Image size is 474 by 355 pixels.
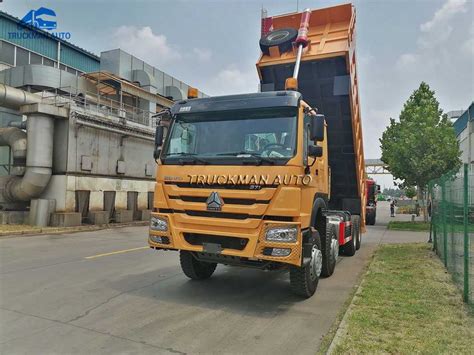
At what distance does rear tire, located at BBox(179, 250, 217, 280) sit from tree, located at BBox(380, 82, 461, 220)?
55.1 feet

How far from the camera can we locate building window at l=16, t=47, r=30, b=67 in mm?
22703

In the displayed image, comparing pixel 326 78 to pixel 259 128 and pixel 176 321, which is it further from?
pixel 176 321

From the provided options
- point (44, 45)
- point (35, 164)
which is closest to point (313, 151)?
point (35, 164)

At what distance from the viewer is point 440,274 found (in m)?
7.98

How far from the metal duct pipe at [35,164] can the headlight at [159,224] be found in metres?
12.7

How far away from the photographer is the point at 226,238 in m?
5.50

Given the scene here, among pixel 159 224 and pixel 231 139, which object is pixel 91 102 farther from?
pixel 231 139

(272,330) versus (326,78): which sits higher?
(326,78)

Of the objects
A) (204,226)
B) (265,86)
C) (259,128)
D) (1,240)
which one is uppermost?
(265,86)

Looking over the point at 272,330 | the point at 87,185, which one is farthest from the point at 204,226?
the point at 87,185

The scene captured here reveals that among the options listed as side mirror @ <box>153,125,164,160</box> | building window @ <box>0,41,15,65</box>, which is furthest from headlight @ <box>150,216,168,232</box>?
building window @ <box>0,41,15,65</box>

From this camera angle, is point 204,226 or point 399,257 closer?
point 204,226

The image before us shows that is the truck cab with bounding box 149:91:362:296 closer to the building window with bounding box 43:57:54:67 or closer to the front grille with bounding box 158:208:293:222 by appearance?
the front grille with bounding box 158:208:293:222

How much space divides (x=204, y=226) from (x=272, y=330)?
5.53 ft
